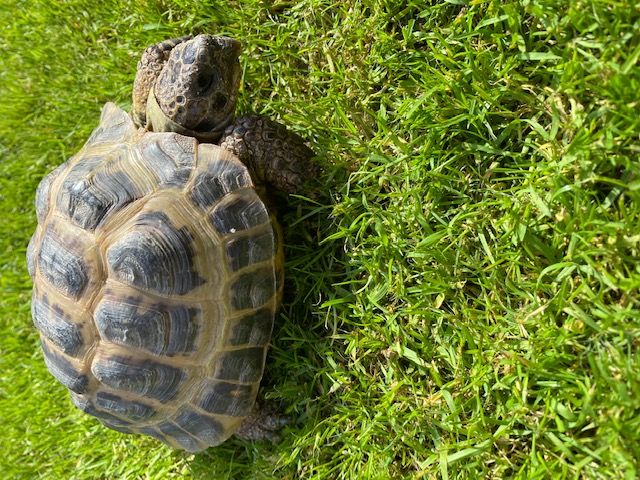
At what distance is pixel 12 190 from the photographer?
11.7 feet

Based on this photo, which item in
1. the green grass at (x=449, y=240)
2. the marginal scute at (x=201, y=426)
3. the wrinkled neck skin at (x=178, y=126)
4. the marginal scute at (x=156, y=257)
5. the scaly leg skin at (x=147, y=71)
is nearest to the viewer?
the green grass at (x=449, y=240)

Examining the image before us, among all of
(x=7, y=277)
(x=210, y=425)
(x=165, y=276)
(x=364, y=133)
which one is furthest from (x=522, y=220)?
(x=7, y=277)

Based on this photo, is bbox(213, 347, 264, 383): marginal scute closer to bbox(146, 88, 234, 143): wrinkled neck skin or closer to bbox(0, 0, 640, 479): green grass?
bbox(0, 0, 640, 479): green grass

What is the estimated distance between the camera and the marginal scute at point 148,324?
6.90 ft

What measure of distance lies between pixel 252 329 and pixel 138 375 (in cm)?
45

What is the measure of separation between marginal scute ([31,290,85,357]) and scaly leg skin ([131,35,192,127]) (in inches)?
36.9

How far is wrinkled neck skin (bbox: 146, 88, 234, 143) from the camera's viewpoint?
241 cm

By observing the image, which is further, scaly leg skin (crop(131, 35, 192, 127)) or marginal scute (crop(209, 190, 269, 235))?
scaly leg skin (crop(131, 35, 192, 127))

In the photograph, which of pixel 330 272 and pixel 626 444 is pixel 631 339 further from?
pixel 330 272

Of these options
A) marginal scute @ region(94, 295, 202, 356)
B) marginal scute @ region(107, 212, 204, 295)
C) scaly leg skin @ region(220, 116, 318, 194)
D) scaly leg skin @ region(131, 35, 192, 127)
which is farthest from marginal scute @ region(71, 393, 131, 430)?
scaly leg skin @ region(131, 35, 192, 127)

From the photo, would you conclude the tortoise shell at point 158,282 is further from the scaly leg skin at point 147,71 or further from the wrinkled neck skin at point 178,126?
the scaly leg skin at point 147,71

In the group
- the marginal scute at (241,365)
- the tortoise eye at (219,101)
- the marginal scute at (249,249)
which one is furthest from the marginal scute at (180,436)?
the tortoise eye at (219,101)

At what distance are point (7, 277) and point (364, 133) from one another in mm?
2434

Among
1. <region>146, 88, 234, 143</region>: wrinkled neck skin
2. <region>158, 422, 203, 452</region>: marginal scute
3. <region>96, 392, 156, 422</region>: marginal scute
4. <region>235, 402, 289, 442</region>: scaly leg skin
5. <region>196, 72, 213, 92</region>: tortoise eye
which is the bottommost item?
<region>235, 402, 289, 442</region>: scaly leg skin
